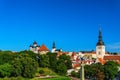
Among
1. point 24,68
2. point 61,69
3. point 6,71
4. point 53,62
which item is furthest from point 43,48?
point 6,71

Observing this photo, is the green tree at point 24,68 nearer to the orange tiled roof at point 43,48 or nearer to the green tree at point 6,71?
the green tree at point 6,71

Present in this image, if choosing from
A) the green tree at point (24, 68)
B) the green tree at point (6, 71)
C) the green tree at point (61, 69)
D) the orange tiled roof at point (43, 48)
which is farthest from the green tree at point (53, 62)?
the orange tiled roof at point (43, 48)

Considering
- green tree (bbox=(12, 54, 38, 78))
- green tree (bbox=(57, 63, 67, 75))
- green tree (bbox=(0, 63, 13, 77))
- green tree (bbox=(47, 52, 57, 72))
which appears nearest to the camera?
green tree (bbox=(0, 63, 13, 77))

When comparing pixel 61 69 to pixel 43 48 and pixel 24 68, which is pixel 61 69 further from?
pixel 43 48

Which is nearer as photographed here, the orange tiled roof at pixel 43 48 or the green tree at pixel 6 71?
the green tree at pixel 6 71

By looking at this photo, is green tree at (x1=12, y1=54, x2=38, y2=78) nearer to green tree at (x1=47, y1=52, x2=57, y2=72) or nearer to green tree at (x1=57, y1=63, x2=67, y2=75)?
green tree at (x1=57, y1=63, x2=67, y2=75)

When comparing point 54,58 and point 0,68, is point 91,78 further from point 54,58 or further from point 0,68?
point 0,68

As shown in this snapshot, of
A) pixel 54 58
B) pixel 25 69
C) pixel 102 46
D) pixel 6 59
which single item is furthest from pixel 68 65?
pixel 102 46

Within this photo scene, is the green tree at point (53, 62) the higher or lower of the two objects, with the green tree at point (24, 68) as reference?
higher

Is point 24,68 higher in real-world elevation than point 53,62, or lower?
lower

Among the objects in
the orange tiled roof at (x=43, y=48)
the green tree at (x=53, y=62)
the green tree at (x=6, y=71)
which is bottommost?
the green tree at (x=6, y=71)

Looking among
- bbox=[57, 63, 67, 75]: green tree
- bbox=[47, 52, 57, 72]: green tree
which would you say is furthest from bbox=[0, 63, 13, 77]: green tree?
bbox=[47, 52, 57, 72]: green tree

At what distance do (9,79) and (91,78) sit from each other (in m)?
14.9

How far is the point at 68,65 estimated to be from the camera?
177 feet
